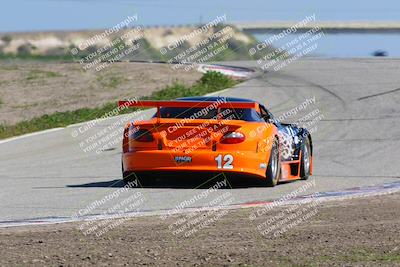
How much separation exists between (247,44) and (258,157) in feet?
95.9

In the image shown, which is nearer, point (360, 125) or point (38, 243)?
point (38, 243)

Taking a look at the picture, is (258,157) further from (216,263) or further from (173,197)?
(216,263)

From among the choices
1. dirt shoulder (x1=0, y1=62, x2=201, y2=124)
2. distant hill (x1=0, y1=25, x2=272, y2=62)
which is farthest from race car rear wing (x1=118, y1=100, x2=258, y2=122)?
distant hill (x1=0, y1=25, x2=272, y2=62)

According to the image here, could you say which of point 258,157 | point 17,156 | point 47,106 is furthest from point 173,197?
point 47,106

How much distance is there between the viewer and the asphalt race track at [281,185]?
39.1ft

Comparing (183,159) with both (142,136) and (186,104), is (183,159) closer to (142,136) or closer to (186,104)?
(142,136)

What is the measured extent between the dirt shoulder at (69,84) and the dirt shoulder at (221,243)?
18.4m

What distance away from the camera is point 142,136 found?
12.8 metres

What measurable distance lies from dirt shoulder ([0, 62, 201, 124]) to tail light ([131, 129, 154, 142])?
1461cm

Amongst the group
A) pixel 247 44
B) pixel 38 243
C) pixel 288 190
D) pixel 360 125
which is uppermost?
pixel 38 243

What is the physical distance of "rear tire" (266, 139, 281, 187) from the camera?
13008 millimetres

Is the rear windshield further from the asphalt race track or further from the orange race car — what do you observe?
the asphalt race track

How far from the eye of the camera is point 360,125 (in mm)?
21734

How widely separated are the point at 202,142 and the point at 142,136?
30.1 inches
